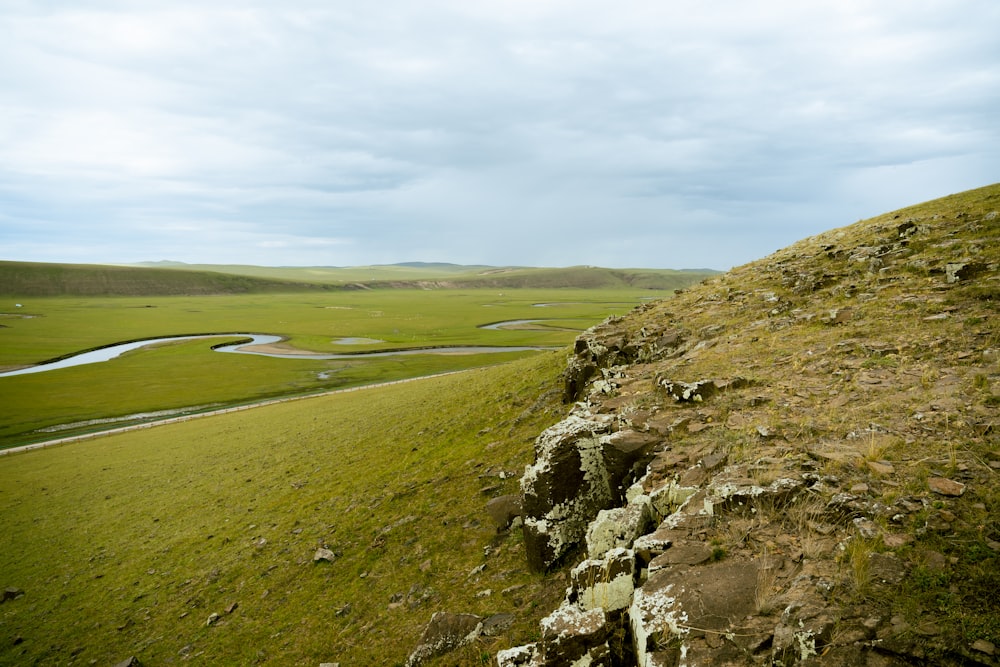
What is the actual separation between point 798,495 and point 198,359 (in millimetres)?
106913

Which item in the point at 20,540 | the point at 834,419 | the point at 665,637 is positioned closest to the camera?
the point at 665,637

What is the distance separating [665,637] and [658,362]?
13840 mm

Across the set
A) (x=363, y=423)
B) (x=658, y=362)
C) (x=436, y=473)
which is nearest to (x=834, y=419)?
(x=658, y=362)

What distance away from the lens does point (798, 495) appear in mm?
8523

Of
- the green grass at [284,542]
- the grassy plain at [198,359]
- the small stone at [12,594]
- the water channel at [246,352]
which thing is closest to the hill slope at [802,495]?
the green grass at [284,542]

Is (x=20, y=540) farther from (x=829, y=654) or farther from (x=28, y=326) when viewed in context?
(x=28, y=326)

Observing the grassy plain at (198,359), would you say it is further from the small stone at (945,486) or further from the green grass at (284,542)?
the small stone at (945,486)

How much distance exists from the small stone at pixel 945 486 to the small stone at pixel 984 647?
9.04ft

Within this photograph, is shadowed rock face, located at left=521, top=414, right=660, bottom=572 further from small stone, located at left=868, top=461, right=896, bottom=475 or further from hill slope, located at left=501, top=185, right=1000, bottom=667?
small stone, located at left=868, top=461, right=896, bottom=475

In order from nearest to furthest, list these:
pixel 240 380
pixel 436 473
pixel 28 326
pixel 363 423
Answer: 1. pixel 436 473
2. pixel 363 423
3. pixel 240 380
4. pixel 28 326

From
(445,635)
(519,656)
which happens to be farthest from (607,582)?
(445,635)

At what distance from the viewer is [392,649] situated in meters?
13.3

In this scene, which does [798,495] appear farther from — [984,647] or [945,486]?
[984,647]

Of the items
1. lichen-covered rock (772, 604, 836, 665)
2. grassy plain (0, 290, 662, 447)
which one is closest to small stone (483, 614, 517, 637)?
lichen-covered rock (772, 604, 836, 665)
